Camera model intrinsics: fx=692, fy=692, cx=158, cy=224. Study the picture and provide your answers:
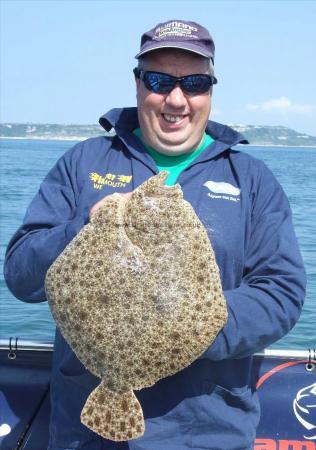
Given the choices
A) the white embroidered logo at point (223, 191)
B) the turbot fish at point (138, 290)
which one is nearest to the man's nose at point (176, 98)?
the white embroidered logo at point (223, 191)

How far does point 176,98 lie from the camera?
3.44 meters

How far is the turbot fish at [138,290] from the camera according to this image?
9.51 ft

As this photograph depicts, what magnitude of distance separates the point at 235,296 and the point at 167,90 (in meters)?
1.10

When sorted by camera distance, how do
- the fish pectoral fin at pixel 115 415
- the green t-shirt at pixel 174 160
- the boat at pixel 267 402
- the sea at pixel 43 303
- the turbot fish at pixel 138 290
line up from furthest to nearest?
the sea at pixel 43 303
the boat at pixel 267 402
the green t-shirt at pixel 174 160
the fish pectoral fin at pixel 115 415
the turbot fish at pixel 138 290

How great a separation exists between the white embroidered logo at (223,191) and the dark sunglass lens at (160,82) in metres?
0.52

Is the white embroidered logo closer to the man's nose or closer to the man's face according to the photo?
the man's face

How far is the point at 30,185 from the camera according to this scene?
106 ft

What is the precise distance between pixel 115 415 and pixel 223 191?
1220mm

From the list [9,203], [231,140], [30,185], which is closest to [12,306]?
[231,140]

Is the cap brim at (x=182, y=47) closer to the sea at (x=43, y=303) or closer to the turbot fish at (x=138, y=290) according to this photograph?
the turbot fish at (x=138, y=290)

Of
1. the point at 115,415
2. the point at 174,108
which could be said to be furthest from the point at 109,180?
the point at 115,415

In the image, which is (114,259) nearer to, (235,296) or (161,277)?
(161,277)

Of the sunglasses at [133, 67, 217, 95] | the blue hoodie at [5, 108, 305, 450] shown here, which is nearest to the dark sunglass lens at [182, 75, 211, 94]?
the sunglasses at [133, 67, 217, 95]

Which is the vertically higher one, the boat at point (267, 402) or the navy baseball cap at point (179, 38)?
the navy baseball cap at point (179, 38)
